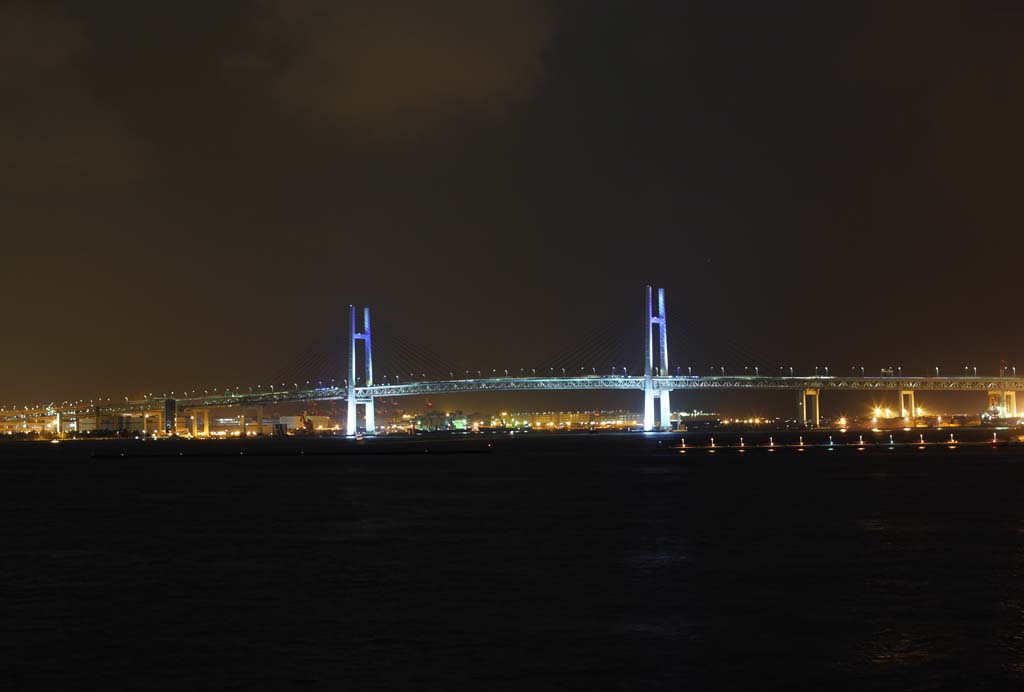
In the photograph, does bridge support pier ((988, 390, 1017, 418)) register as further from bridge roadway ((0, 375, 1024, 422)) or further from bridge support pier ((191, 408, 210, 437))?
bridge support pier ((191, 408, 210, 437))

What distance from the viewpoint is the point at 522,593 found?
51.8ft

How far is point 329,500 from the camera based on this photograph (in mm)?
34750

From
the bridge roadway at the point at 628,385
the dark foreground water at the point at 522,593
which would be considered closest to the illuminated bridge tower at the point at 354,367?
the bridge roadway at the point at 628,385

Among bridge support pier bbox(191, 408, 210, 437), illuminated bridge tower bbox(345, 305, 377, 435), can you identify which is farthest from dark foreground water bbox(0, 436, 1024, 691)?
bridge support pier bbox(191, 408, 210, 437)

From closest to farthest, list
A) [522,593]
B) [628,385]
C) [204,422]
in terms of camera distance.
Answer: [522,593]
[628,385]
[204,422]

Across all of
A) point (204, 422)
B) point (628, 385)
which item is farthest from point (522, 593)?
point (204, 422)

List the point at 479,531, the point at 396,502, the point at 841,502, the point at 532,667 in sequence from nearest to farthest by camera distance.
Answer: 1. the point at 532,667
2. the point at 479,531
3. the point at 841,502
4. the point at 396,502

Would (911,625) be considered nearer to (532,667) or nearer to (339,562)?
(532,667)

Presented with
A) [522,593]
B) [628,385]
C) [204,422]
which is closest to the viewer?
[522,593]

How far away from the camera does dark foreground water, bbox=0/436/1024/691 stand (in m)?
11.3

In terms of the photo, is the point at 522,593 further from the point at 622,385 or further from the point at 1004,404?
the point at 1004,404

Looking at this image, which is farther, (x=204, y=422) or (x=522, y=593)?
(x=204, y=422)

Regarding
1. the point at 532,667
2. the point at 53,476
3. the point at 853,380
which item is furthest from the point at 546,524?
the point at 853,380

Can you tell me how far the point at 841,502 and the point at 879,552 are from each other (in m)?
11.1
